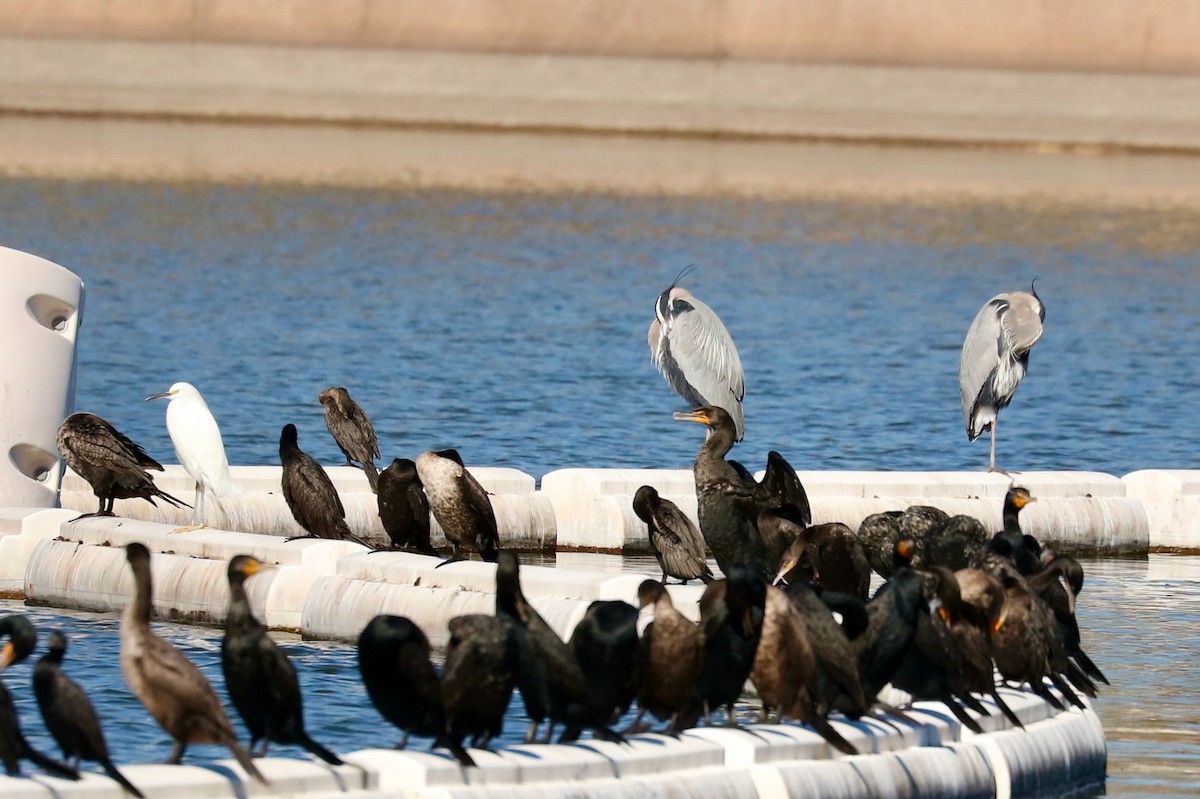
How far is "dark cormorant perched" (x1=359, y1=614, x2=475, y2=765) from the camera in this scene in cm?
851

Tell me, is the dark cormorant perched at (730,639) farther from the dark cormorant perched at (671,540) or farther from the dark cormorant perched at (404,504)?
the dark cormorant perched at (404,504)

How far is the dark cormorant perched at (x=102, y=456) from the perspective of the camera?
45.7 ft

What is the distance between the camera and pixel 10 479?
14719 millimetres

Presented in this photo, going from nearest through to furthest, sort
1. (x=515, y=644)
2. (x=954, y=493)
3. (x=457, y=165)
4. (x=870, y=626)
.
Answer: (x=515, y=644) → (x=870, y=626) → (x=954, y=493) → (x=457, y=165)

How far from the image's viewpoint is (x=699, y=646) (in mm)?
9289

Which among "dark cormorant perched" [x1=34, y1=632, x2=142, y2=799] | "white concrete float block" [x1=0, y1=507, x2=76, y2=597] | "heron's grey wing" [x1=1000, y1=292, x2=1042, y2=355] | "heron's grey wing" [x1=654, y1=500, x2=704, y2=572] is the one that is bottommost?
"dark cormorant perched" [x1=34, y1=632, x2=142, y2=799]

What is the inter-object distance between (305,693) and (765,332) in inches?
968

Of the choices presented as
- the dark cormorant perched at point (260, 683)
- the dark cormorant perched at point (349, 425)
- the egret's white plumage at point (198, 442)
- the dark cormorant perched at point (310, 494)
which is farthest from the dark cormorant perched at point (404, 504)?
the dark cormorant perched at point (260, 683)

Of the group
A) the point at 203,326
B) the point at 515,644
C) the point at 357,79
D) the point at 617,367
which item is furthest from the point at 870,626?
the point at 357,79

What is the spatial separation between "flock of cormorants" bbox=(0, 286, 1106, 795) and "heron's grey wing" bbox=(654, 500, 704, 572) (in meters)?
0.01

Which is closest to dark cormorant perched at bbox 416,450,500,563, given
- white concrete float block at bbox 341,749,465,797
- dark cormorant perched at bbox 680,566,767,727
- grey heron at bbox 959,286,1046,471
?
dark cormorant perched at bbox 680,566,767,727

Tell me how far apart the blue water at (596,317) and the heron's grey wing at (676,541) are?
9196 mm

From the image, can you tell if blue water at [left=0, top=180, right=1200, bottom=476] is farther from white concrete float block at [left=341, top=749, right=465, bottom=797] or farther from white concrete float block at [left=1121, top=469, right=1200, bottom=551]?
white concrete float block at [left=341, top=749, right=465, bottom=797]

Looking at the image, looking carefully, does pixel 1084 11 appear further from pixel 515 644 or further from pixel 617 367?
pixel 515 644
